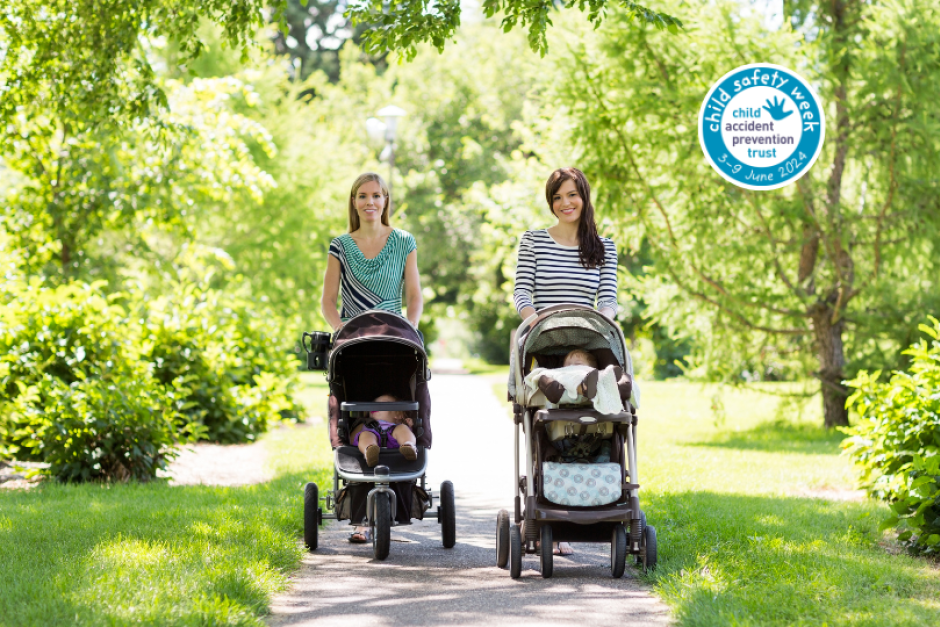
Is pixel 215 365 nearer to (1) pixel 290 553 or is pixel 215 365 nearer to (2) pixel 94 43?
(2) pixel 94 43

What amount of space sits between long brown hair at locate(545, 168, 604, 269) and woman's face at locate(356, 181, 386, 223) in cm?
112

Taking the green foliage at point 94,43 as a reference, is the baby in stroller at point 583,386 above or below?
below

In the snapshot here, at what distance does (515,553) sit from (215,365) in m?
8.13

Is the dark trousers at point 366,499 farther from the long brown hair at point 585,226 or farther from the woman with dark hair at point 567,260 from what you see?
the long brown hair at point 585,226

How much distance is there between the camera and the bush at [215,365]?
1284 centimetres

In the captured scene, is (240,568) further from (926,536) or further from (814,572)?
(926,536)

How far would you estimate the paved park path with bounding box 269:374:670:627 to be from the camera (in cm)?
503

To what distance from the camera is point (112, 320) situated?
10984 millimetres

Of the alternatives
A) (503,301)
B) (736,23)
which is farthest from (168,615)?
(503,301)

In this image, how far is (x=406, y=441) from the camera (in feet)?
21.2

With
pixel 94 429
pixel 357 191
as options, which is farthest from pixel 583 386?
pixel 94 429

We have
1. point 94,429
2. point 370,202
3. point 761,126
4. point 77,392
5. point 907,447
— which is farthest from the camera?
point 761,126

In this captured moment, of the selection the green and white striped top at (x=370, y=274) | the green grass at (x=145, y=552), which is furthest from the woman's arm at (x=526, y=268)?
the green grass at (x=145, y=552)

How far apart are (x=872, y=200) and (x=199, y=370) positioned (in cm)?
892
